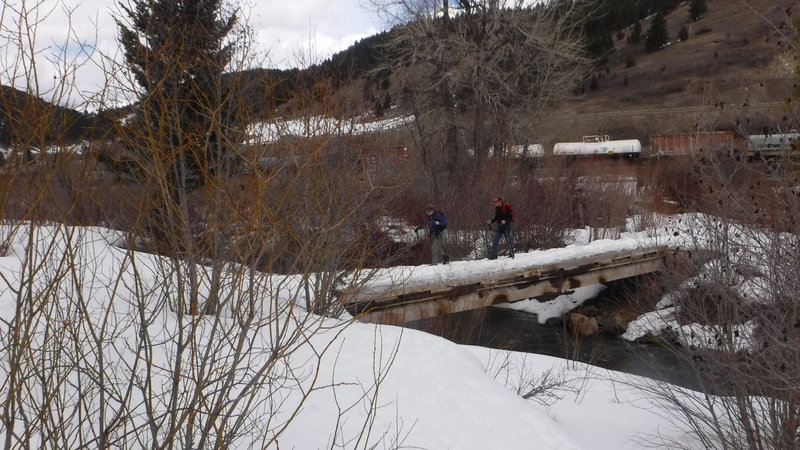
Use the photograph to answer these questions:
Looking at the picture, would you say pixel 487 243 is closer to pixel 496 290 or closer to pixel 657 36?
pixel 496 290

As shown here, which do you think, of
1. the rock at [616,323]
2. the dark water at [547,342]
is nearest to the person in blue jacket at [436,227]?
the dark water at [547,342]

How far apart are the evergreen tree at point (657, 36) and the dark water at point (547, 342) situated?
210 ft

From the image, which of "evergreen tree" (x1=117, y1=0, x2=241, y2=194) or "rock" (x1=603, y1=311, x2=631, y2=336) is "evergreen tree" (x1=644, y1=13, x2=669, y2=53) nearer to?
"rock" (x1=603, y1=311, x2=631, y2=336)

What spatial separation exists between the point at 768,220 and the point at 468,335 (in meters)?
6.61

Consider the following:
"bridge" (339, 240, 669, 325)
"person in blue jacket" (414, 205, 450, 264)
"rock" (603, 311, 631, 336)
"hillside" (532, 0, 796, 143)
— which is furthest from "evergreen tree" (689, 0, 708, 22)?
"person in blue jacket" (414, 205, 450, 264)

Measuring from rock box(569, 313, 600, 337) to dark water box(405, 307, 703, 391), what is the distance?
0.72 feet

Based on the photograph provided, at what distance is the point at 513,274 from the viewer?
1377 centimetres

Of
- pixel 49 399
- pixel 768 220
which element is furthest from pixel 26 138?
pixel 768 220

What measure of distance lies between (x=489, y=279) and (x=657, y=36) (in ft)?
221

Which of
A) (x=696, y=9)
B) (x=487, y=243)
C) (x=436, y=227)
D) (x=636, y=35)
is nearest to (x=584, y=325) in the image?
(x=487, y=243)

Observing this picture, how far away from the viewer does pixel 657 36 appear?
69.0 meters

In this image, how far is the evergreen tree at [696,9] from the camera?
70938 millimetres

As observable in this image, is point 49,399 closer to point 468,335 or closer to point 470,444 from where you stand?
point 470,444

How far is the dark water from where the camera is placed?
41.0 feet
